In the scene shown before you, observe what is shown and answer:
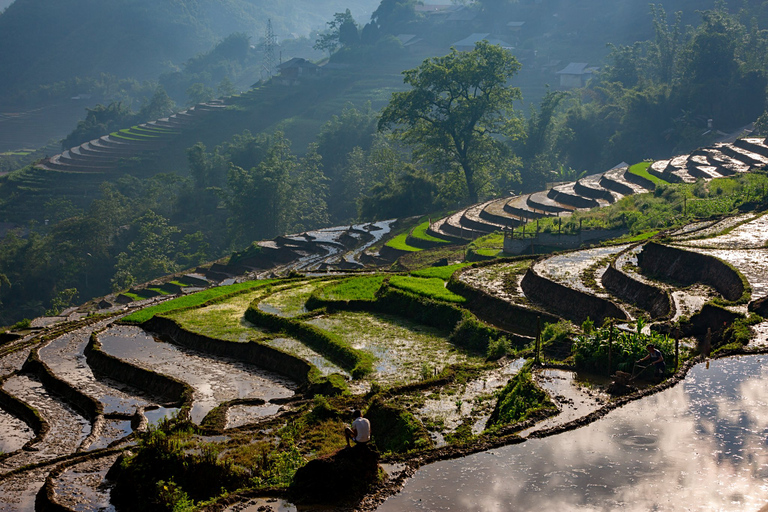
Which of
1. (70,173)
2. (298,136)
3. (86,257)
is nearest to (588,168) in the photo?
(298,136)

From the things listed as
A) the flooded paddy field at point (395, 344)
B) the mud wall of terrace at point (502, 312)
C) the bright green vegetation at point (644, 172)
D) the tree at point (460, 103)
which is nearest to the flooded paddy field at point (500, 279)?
the mud wall of terrace at point (502, 312)

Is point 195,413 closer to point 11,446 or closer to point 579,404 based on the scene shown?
point 11,446

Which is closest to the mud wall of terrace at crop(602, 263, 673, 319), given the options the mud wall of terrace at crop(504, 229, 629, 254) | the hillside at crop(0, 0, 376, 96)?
the mud wall of terrace at crop(504, 229, 629, 254)

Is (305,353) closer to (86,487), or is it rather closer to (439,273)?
(439,273)

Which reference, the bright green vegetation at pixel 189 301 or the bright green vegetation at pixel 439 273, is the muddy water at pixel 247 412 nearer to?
the bright green vegetation at pixel 189 301

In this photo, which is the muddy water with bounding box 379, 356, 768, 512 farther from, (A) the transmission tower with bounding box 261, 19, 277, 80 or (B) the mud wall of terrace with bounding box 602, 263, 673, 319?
(A) the transmission tower with bounding box 261, 19, 277, 80

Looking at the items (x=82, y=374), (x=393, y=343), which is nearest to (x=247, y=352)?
(x=393, y=343)
